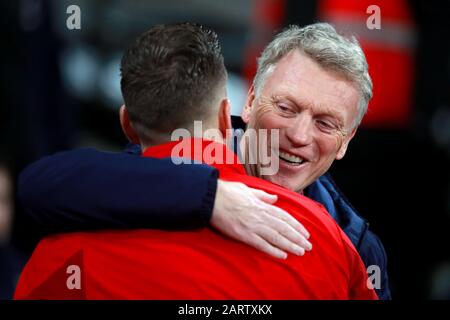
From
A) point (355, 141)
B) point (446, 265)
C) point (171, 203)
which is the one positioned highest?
point (171, 203)

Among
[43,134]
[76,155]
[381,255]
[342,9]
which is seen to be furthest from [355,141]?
[76,155]

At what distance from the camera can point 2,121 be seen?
13.3 feet

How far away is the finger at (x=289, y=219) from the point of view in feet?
5.22

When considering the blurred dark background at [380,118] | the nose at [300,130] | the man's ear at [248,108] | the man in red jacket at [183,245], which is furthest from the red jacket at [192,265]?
the blurred dark background at [380,118]

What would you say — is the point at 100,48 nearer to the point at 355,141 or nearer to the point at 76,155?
the point at 355,141

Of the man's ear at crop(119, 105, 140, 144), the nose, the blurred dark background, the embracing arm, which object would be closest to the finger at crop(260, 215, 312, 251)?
the embracing arm

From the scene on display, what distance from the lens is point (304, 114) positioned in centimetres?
202

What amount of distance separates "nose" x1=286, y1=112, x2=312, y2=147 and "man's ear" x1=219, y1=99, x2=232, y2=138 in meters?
0.39

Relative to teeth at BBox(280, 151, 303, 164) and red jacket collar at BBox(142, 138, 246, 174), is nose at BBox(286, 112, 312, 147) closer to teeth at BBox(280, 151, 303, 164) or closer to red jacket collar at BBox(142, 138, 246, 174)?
teeth at BBox(280, 151, 303, 164)

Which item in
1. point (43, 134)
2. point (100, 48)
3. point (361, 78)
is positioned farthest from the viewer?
point (100, 48)

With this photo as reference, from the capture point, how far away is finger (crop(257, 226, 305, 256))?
1570 mm

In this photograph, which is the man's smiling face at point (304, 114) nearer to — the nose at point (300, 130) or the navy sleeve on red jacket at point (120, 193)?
the nose at point (300, 130)

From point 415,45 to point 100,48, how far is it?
2.33 meters

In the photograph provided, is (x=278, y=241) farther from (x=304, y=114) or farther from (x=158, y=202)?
(x=304, y=114)
